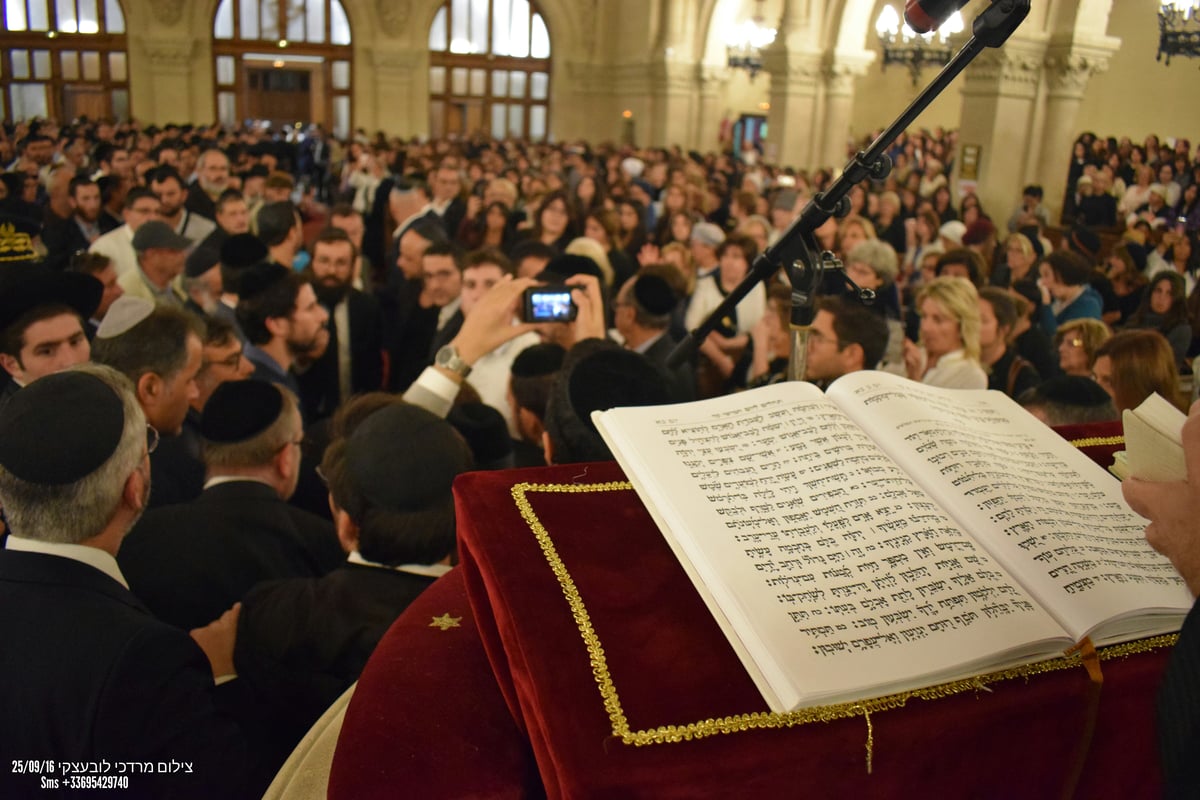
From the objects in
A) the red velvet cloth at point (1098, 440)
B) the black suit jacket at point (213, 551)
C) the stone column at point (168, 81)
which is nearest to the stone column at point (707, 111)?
the stone column at point (168, 81)

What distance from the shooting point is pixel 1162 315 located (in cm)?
549

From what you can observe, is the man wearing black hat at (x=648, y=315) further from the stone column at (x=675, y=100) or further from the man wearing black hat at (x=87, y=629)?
the stone column at (x=675, y=100)

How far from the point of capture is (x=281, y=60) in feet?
71.3

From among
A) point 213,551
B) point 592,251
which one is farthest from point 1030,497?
point 592,251

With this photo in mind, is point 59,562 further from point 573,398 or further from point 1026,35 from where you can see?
point 1026,35

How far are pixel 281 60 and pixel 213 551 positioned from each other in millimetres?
22058

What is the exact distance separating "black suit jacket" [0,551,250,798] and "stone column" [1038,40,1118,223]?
9.66 metres

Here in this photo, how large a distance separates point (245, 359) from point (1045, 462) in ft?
10.7

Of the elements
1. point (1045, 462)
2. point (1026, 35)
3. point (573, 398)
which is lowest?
point (573, 398)

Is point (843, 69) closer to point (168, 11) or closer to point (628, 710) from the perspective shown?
point (628, 710)

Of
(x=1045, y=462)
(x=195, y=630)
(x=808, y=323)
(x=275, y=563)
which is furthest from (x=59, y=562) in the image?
(x=1045, y=462)

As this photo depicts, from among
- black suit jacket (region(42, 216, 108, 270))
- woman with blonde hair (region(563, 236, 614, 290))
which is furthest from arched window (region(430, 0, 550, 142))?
woman with blonde hair (region(563, 236, 614, 290))

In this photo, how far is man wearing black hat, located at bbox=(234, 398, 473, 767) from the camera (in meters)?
2.03

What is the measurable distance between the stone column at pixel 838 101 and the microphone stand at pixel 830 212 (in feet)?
41.9
